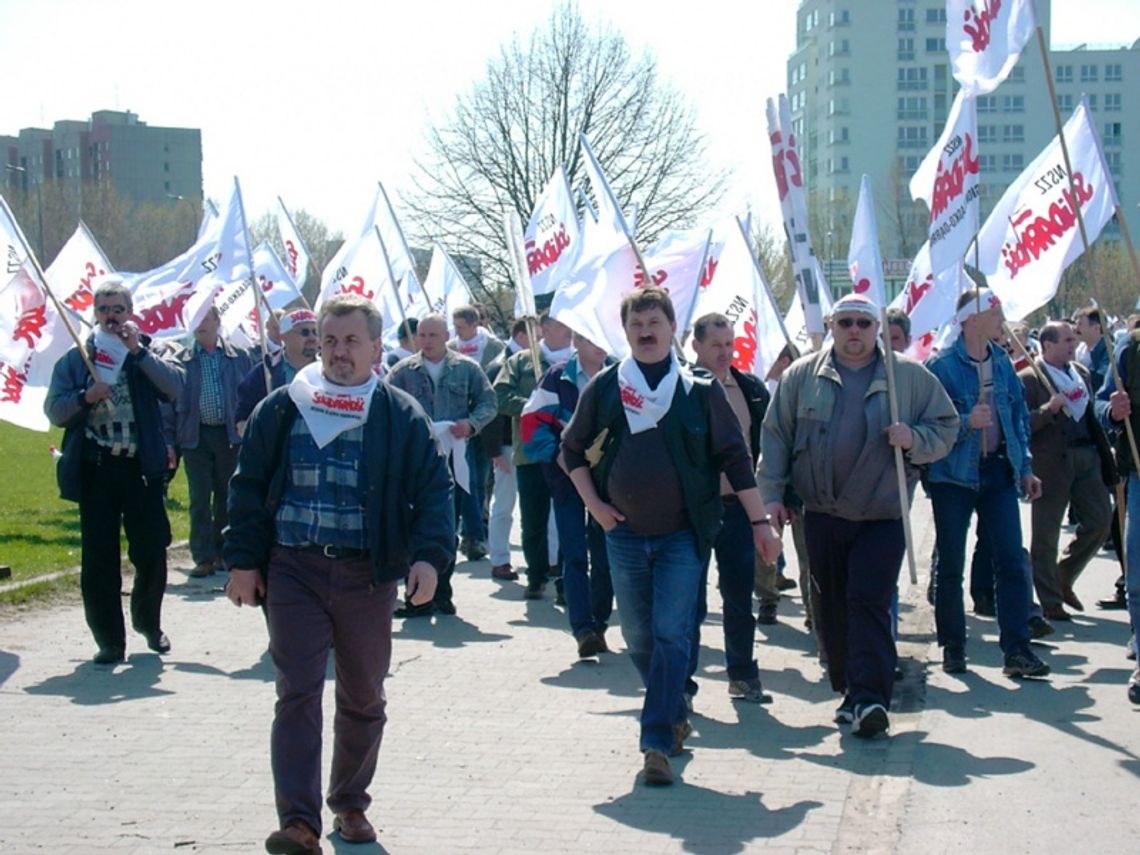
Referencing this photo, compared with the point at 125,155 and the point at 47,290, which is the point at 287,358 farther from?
the point at 125,155

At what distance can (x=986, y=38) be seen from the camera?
8656 mm

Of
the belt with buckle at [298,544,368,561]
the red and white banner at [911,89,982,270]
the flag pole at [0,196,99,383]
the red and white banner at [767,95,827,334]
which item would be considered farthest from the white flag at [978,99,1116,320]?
the flag pole at [0,196,99,383]

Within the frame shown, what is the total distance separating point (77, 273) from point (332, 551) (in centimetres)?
933

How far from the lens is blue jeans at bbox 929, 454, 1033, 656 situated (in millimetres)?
8594

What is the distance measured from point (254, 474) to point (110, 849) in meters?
1.36

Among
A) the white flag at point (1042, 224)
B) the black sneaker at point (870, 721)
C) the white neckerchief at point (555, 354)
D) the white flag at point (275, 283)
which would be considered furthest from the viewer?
the white flag at point (275, 283)

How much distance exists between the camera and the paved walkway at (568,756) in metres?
5.71

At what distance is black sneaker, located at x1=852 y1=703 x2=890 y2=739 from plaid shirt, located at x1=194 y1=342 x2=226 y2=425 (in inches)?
270

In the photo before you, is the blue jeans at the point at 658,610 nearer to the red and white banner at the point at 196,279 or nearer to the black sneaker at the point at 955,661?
the black sneaker at the point at 955,661

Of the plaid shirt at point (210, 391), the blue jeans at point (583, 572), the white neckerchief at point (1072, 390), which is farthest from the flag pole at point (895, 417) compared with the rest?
the plaid shirt at point (210, 391)

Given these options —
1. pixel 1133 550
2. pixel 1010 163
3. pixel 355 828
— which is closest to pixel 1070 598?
pixel 1133 550

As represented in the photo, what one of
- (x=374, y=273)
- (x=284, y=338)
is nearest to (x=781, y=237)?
(x=374, y=273)

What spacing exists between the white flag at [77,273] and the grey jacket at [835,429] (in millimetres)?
8292

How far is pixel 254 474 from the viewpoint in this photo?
5602 mm
